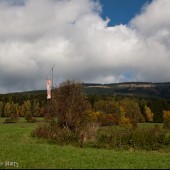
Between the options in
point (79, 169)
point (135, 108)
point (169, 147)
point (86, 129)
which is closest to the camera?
point (79, 169)

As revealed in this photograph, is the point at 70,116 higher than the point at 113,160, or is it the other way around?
the point at 70,116

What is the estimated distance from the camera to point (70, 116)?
42.9 metres

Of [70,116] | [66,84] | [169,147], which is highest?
[66,84]

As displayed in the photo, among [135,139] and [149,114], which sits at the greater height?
[149,114]

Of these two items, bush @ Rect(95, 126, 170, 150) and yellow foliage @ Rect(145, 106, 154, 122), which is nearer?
bush @ Rect(95, 126, 170, 150)

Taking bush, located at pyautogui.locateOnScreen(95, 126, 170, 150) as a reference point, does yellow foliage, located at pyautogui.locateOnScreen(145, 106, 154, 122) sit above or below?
above

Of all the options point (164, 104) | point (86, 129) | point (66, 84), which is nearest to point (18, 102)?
point (164, 104)

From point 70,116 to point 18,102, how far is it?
125 m

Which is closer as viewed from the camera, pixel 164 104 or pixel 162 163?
pixel 162 163

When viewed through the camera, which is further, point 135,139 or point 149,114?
point 149,114

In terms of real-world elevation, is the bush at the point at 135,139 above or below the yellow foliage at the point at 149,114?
below

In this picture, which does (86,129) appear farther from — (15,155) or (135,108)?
(135,108)

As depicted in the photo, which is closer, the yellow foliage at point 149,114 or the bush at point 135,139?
the bush at point 135,139

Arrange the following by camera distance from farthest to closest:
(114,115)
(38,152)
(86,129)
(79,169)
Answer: (114,115)
(86,129)
(38,152)
(79,169)
